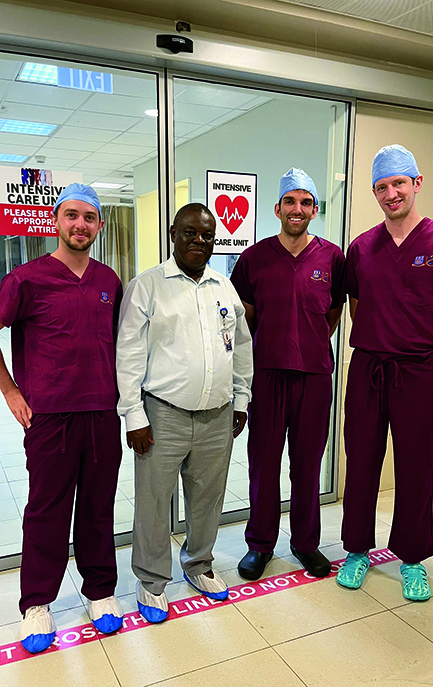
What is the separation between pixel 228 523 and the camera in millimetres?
3164

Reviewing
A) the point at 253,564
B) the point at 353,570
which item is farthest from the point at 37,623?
the point at 353,570

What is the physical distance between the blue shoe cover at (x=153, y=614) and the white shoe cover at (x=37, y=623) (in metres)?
0.35

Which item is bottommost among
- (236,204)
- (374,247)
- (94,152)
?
(374,247)

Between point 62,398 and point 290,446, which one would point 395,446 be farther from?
point 62,398

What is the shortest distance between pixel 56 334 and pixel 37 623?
→ 108 centimetres

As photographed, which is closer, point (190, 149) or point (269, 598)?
point (269, 598)

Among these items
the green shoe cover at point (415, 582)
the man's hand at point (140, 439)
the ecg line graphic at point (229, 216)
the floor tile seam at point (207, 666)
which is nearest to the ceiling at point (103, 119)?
the ecg line graphic at point (229, 216)

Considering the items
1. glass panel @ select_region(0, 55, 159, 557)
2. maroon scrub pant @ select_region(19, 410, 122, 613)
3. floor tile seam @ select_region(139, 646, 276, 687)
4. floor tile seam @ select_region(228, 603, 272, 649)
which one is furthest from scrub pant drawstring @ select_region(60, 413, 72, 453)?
floor tile seam @ select_region(228, 603, 272, 649)

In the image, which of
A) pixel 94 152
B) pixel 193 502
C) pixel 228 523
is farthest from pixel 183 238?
pixel 228 523

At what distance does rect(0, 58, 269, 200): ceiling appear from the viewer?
2.46 meters

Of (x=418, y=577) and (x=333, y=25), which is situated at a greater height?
(x=333, y=25)

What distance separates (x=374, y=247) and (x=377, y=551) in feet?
5.02

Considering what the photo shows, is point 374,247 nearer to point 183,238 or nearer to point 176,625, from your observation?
point 183,238

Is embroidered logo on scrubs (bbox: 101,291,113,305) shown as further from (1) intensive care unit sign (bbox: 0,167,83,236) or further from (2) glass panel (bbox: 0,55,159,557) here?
(1) intensive care unit sign (bbox: 0,167,83,236)
